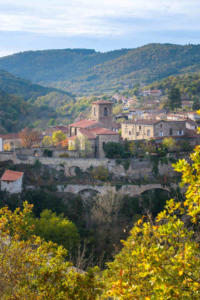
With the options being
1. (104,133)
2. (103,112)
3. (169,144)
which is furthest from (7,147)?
(169,144)

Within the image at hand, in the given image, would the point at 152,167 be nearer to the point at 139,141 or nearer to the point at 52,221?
the point at 139,141

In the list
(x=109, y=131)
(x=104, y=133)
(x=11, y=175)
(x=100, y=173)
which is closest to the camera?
(x=11, y=175)

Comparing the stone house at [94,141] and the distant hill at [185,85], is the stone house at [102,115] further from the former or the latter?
the distant hill at [185,85]

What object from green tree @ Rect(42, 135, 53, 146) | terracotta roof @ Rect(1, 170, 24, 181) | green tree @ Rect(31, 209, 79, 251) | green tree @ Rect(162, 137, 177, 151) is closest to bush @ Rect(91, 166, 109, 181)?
terracotta roof @ Rect(1, 170, 24, 181)

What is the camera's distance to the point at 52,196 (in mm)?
30625

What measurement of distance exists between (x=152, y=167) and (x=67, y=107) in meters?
59.8

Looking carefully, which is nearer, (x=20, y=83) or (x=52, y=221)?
(x=52, y=221)

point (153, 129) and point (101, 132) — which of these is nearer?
point (101, 132)

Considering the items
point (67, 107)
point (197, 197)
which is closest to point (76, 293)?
point (197, 197)

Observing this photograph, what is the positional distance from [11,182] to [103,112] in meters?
17.4

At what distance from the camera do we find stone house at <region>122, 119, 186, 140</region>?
129ft

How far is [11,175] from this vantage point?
29875 mm

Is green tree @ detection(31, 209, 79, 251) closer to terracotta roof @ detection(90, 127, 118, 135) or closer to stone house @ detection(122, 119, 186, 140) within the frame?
terracotta roof @ detection(90, 127, 118, 135)

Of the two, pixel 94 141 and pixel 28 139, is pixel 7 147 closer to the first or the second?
pixel 28 139
